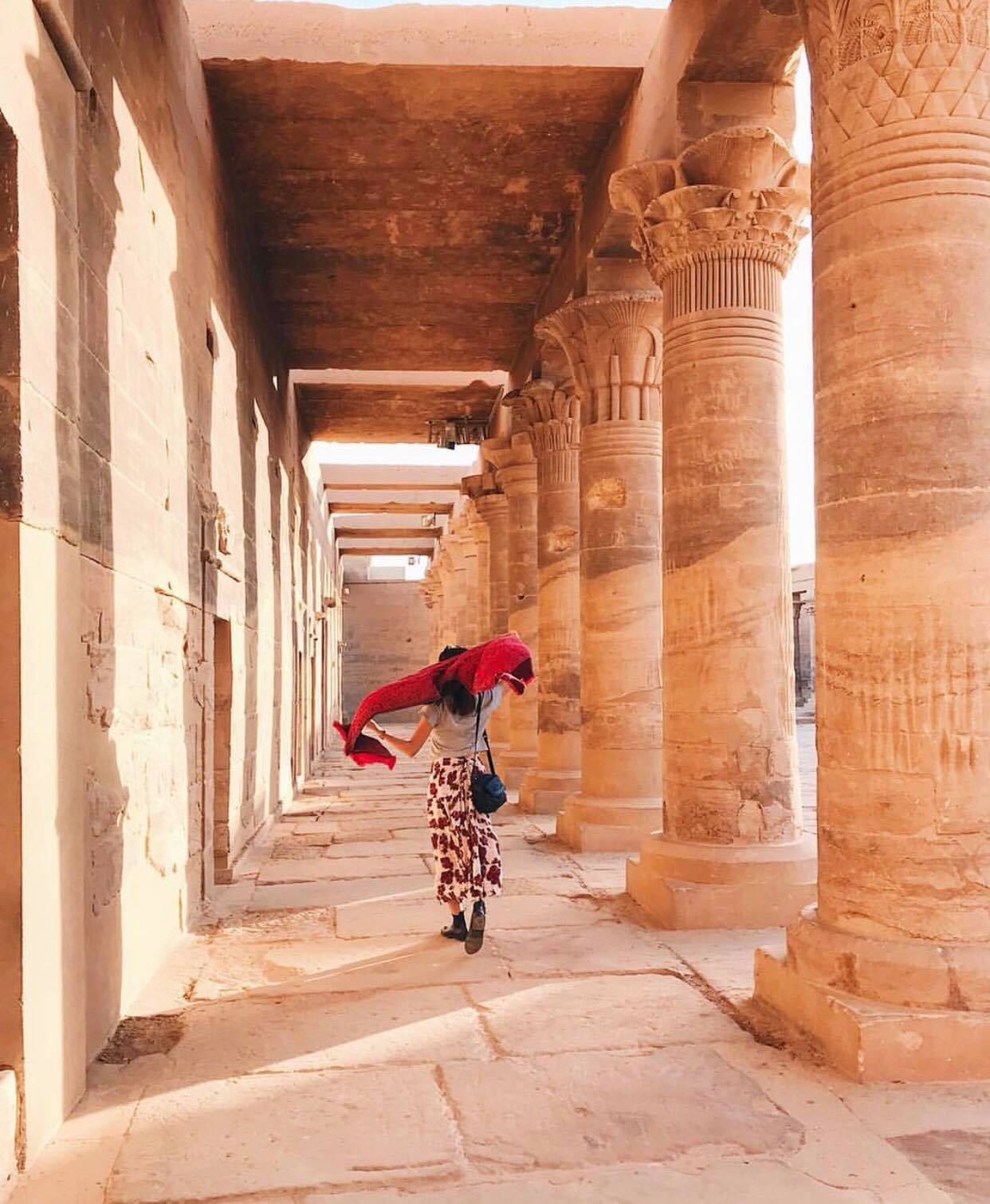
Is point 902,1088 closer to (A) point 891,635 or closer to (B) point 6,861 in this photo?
(A) point 891,635

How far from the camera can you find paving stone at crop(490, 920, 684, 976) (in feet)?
17.3

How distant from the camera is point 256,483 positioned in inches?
405

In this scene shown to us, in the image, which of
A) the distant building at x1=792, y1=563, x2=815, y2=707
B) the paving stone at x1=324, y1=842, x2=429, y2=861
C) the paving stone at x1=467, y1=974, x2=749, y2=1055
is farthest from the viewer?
the distant building at x1=792, y1=563, x2=815, y2=707

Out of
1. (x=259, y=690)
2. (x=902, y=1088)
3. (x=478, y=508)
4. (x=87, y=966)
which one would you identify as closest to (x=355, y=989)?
(x=87, y=966)

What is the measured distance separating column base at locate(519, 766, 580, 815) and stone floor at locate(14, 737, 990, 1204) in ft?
15.9

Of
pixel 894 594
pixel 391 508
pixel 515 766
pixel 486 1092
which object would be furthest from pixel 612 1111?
pixel 391 508

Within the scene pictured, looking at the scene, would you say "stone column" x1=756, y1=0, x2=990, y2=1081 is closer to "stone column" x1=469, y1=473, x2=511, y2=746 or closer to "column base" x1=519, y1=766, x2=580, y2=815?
"column base" x1=519, y1=766, x2=580, y2=815

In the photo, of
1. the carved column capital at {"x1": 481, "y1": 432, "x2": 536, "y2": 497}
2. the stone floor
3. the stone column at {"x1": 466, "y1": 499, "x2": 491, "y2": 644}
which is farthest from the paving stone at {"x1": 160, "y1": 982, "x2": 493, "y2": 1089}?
the stone column at {"x1": 466, "y1": 499, "x2": 491, "y2": 644}

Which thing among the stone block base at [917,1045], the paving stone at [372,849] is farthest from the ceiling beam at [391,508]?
the stone block base at [917,1045]

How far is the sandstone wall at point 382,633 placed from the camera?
38.7 metres

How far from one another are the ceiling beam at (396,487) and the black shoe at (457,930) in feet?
54.4

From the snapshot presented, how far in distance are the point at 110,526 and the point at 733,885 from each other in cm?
374

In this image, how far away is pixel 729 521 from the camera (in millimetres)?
6270

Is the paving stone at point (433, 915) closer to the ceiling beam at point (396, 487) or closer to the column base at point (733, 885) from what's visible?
the column base at point (733, 885)
